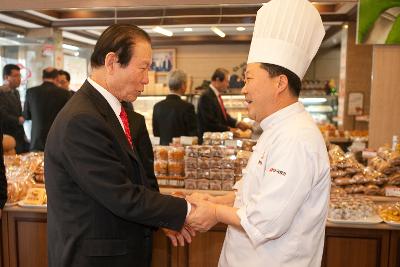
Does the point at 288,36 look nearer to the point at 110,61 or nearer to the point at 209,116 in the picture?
the point at 110,61

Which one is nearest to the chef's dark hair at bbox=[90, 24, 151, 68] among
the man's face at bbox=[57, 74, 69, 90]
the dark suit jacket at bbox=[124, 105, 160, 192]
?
the dark suit jacket at bbox=[124, 105, 160, 192]

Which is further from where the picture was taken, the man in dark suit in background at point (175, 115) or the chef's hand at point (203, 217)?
the man in dark suit in background at point (175, 115)

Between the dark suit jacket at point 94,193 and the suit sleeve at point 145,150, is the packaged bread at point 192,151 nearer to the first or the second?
the suit sleeve at point 145,150

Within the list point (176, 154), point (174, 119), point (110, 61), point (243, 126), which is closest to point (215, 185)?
point (176, 154)

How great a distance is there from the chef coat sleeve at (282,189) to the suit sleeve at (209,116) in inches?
155

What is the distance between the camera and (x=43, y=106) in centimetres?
527

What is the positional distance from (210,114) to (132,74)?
148 inches

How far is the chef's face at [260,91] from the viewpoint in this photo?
60.5 inches

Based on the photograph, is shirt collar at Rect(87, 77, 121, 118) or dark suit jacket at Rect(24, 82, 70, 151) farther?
dark suit jacket at Rect(24, 82, 70, 151)

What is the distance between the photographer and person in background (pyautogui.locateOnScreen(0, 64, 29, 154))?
5.34 meters

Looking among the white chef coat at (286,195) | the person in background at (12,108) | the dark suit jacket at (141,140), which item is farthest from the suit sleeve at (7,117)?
the white chef coat at (286,195)

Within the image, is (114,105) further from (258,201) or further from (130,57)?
(258,201)

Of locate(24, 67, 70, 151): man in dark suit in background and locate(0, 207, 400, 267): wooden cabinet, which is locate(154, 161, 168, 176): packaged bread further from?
locate(24, 67, 70, 151): man in dark suit in background

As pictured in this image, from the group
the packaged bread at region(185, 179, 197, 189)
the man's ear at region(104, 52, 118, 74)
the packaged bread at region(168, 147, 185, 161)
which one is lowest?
the packaged bread at region(185, 179, 197, 189)
